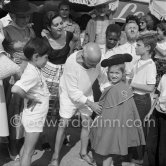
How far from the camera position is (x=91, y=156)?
13.6ft

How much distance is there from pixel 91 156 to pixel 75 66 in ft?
4.08

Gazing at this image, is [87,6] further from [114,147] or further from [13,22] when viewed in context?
[114,147]

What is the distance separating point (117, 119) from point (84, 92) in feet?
2.12

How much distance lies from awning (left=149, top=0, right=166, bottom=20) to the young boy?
5592mm

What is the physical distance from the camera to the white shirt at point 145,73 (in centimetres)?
355

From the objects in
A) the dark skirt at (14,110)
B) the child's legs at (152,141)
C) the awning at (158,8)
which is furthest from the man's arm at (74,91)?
the awning at (158,8)

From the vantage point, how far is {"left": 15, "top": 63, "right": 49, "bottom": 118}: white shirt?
119 inches

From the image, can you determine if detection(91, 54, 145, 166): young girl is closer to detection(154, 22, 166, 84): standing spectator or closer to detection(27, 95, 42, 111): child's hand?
detection(27, 95, 42, 111): child's hand

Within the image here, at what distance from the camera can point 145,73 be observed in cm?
360

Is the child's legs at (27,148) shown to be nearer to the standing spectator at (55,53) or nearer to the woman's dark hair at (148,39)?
the standing spectator at (55,53)

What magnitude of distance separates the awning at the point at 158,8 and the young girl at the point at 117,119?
20.0 ft

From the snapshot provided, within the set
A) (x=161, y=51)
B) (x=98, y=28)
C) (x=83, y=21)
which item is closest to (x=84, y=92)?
(x=161, y=51)

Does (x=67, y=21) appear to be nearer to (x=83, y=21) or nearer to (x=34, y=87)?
(x=83, y=21)

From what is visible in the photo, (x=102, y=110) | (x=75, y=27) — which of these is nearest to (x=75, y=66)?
(x=102, y=110)
